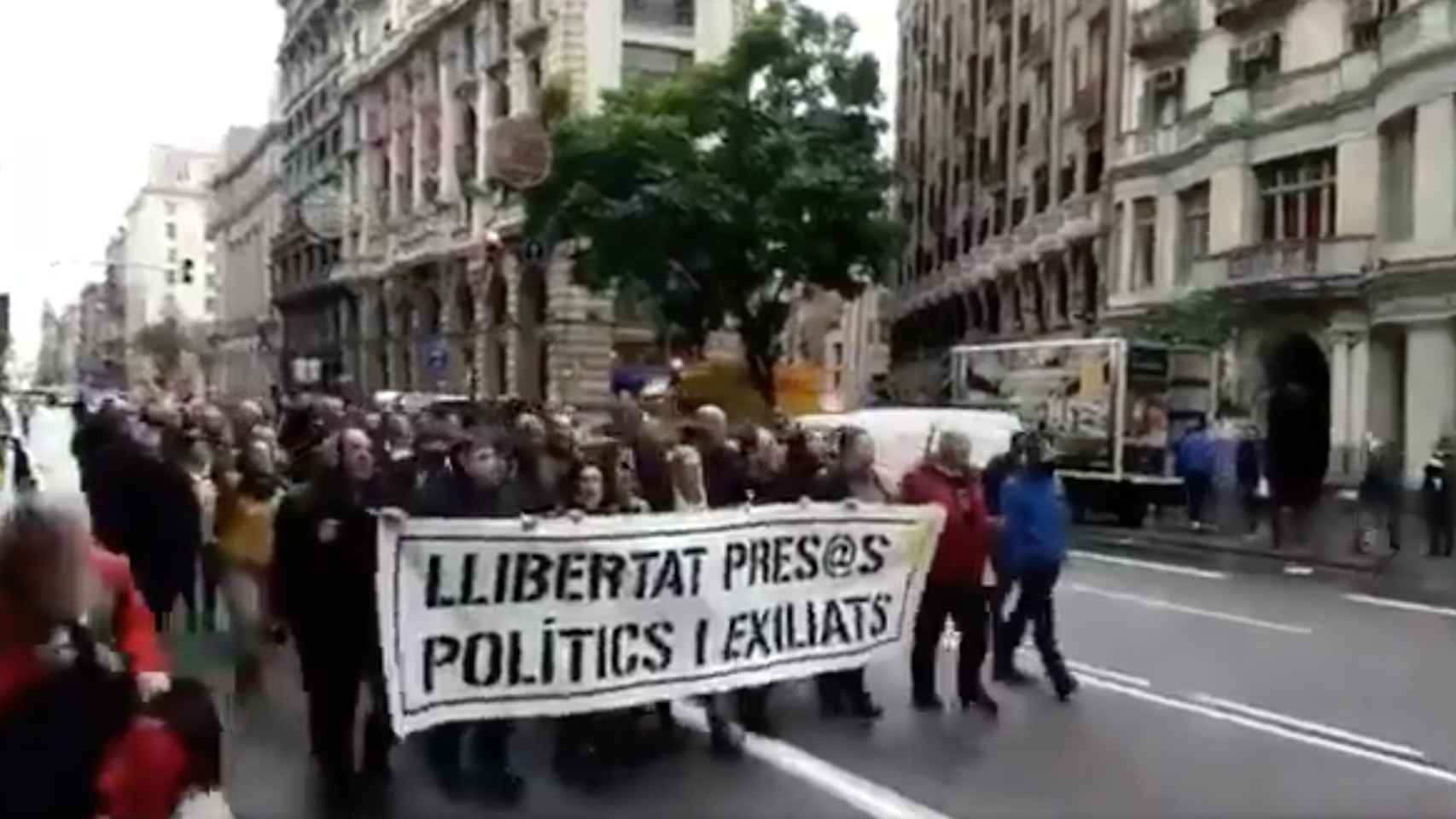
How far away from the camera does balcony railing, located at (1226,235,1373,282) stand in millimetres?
36750

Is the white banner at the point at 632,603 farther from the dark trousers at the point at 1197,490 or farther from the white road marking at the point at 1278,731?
the dark trousers at the point at 1197,490

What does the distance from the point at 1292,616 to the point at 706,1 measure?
1574 inches

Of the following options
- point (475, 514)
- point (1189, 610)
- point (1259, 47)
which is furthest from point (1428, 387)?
point (475, 514)

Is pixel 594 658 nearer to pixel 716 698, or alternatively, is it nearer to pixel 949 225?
pixel 716 698

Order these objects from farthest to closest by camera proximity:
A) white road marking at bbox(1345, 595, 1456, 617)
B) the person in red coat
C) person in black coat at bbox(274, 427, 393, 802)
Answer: white road marking at bbox(1345, 595, 1456, 617) < person in black coat at bbox(274, 427, 393, 802) < the person in red coat

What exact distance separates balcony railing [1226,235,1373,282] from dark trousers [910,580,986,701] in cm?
2676

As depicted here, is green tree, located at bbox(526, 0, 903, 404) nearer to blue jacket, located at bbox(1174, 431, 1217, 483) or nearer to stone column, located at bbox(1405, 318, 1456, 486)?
stone column, located at bbox(1405, 318, 1456, 486)

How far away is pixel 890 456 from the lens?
23.7m

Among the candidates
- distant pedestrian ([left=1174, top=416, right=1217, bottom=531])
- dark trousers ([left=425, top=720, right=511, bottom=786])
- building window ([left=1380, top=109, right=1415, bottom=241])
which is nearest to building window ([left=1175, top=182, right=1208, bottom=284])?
building window ([left=1380, top=109, right=1415, bottom=241])

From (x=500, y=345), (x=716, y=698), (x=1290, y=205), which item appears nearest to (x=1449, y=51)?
(x=1290, y=205)

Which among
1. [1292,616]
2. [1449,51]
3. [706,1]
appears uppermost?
[706,1]

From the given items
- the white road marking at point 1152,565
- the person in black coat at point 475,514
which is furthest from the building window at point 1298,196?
the person in black coat at point 475,514

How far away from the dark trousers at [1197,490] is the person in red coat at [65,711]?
25977 mm

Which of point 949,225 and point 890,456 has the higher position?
point 949,225
